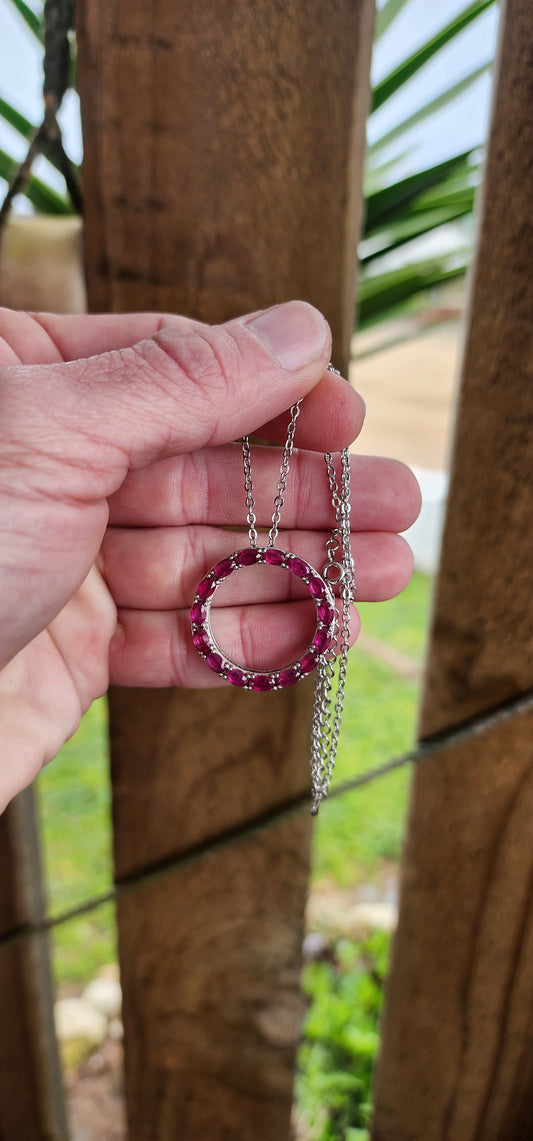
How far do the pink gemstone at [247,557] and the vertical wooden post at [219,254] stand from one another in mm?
246

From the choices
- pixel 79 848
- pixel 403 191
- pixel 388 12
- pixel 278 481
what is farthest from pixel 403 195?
pixel 79 848

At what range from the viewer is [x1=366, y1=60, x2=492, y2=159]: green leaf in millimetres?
1080

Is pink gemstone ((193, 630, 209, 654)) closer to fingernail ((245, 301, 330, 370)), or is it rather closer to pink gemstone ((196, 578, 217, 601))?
pink gemstone ((196, 578, 217, 601))

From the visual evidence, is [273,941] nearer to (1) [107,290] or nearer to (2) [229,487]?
(2) [229,487]

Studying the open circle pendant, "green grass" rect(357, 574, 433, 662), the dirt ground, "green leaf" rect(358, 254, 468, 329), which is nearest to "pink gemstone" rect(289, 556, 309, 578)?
the open circle pendant

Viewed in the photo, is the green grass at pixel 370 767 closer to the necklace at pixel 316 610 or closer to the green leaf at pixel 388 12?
the necklace at pixel 316 610

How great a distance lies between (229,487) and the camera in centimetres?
95

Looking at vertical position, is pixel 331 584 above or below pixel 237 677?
above

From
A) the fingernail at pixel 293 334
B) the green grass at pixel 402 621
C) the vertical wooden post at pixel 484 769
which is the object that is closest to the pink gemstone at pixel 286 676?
the vertical wooden post at pixel 484 769

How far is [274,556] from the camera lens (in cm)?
89

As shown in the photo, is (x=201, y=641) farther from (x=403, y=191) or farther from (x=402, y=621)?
(x=402, y=621)

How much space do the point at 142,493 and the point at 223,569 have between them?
151mm

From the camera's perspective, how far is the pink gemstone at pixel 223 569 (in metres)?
0.90

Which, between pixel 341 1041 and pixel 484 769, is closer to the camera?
pixel 484 769
